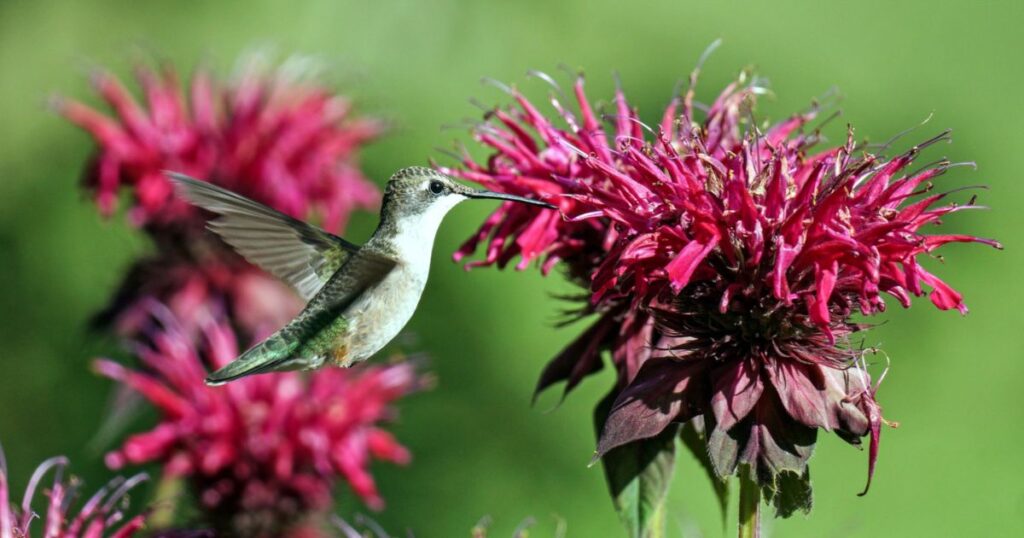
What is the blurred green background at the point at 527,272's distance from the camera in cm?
351

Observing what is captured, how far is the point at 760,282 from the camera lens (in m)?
1.43

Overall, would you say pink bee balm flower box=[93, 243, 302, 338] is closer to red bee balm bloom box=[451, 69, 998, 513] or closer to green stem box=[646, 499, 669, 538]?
green stem box=[646, 499, 669, 538]

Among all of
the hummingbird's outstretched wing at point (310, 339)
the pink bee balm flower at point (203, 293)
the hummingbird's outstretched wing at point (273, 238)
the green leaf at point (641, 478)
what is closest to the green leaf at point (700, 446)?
the green leaf at point (641, 478)

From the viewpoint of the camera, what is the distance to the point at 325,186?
123 inches

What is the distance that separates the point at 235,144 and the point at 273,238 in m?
1.26

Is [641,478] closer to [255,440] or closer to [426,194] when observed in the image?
[426,194]

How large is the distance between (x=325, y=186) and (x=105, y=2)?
6.22 feet

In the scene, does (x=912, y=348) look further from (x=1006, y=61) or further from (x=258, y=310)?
(x=258, y=310)

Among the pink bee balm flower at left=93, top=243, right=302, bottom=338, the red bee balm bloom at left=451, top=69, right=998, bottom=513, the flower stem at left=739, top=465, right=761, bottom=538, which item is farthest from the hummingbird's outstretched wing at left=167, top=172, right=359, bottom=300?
the pink bee balm flower at left=93, top=243, right=302, bottom=338

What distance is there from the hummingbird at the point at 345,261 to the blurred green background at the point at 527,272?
1.26 meters

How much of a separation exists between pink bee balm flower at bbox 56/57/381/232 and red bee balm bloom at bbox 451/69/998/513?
5.21 ft

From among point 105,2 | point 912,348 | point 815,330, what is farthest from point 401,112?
point 815,330

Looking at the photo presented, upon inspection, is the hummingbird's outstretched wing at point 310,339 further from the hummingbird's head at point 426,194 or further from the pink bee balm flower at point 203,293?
the pink bee balm flower at point 203,293

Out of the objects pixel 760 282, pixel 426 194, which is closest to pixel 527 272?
pixel 426 194
